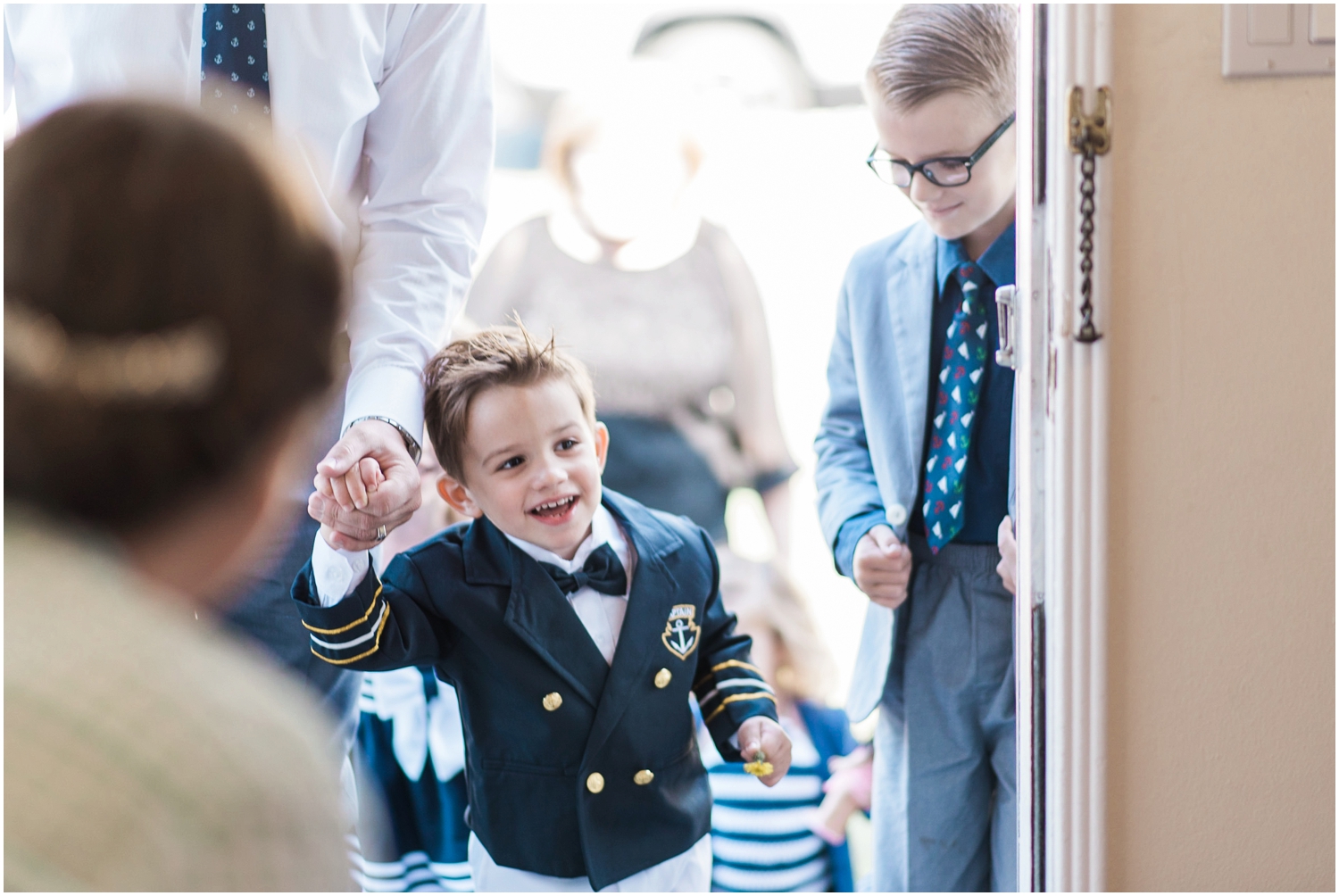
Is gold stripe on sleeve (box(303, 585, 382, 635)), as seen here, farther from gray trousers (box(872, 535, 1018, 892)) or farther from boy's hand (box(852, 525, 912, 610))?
gray trousers (box(872, 535, 1018, 892))

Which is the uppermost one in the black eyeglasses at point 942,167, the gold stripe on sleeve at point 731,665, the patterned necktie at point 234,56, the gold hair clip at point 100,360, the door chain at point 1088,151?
the patterned necktie at point 234,56

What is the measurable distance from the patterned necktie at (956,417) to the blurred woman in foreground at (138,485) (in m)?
1.06

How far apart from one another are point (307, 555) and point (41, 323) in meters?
0.88

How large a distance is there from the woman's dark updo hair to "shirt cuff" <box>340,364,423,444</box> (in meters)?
0.67

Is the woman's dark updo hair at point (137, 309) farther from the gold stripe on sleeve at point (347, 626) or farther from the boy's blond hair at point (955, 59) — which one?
the boy's blond hair at point (955, 59)

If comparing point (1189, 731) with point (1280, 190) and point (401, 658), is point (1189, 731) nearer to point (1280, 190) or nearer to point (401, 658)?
point (1280, 190)

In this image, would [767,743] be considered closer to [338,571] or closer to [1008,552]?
[1008,552]

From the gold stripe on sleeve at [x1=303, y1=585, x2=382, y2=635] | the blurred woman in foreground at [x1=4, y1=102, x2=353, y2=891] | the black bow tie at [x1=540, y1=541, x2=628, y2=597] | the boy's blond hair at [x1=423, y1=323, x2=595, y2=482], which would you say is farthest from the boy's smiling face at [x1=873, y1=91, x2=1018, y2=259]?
the blurred woman in foreground at [x1=4, y1=102, x2=353, y2=891]

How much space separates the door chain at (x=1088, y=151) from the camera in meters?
1.07

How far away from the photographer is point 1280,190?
3.58 feet

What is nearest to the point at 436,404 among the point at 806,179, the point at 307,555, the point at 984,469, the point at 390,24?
the point at 307,555

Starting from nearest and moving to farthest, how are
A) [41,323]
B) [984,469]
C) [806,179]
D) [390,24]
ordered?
1. [41,323]
2. [390,24]
3. [984,469]
4. [806,179]

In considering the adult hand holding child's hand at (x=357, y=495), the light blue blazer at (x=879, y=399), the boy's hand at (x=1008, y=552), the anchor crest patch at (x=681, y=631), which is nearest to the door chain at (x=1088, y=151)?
the boy's hand at (x=1008, y=552)

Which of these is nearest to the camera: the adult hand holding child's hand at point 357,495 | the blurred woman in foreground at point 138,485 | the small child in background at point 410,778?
the blurred woman in foreground at point 138,485
